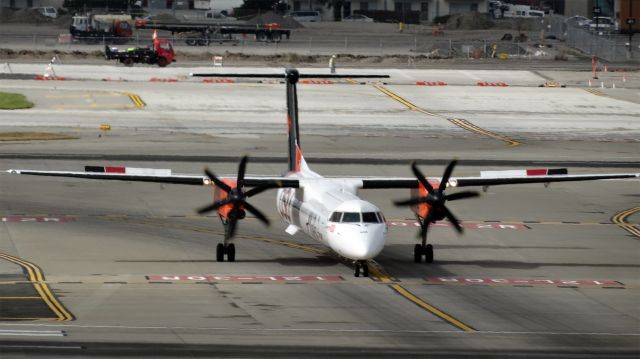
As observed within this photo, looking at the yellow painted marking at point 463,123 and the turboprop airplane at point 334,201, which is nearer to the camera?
the turboprop airplane at point 334,201

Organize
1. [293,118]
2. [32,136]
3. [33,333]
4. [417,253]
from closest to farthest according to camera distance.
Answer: [33,333], [417,253], [293,118], [32,136]

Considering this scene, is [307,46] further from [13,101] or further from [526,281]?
[526,281]

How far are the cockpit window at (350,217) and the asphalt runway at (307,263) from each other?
2056 millimetres

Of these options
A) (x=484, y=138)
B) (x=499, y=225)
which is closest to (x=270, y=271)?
(x=499, y=225)

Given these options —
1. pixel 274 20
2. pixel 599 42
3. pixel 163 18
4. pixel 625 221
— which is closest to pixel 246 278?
pixel 625 221

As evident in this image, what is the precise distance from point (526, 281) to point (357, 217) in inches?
→ 247

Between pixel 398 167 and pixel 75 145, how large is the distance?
20177 mm

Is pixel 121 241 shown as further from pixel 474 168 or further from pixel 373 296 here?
pixel 474 168

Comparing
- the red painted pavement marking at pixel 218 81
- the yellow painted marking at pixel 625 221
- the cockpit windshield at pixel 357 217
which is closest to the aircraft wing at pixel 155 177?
the cockpit windshield at pixel 357 217

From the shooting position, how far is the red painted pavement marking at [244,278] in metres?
43.1

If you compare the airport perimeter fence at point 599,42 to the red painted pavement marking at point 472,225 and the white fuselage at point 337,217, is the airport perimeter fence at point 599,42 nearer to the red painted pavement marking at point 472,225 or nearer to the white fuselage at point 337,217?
the red painted pavement marking at point 472,225

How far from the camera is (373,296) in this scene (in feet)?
134

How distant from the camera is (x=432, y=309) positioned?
129ft

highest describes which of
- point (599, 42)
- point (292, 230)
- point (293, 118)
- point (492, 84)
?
point (293, 118)
